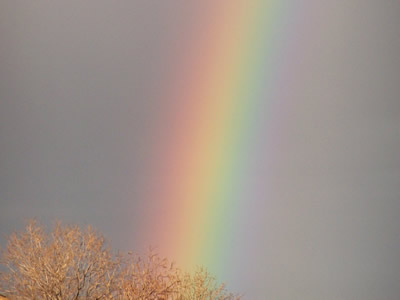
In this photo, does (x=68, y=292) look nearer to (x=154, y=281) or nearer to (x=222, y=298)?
(x=154, y=281)

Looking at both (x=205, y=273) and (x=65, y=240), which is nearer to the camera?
(x=65, y=240)

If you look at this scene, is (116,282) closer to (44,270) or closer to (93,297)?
(93,297)

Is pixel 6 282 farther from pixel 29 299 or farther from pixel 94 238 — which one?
pixel 94 238

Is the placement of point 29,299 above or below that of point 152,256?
below

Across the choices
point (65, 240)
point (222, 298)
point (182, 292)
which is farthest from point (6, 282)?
point (222, 298)

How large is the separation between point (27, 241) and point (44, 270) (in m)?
1.30

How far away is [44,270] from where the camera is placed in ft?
57.6

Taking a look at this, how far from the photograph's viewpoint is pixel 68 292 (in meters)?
17.5

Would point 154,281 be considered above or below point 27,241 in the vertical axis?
below

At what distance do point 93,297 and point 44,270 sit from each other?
1768 millimetres

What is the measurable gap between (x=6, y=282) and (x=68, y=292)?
228cm

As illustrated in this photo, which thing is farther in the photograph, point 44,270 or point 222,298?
point 222,298

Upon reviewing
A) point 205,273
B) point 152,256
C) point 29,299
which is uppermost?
point 205,273

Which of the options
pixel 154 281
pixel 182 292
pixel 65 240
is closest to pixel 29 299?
pixel 65 240
